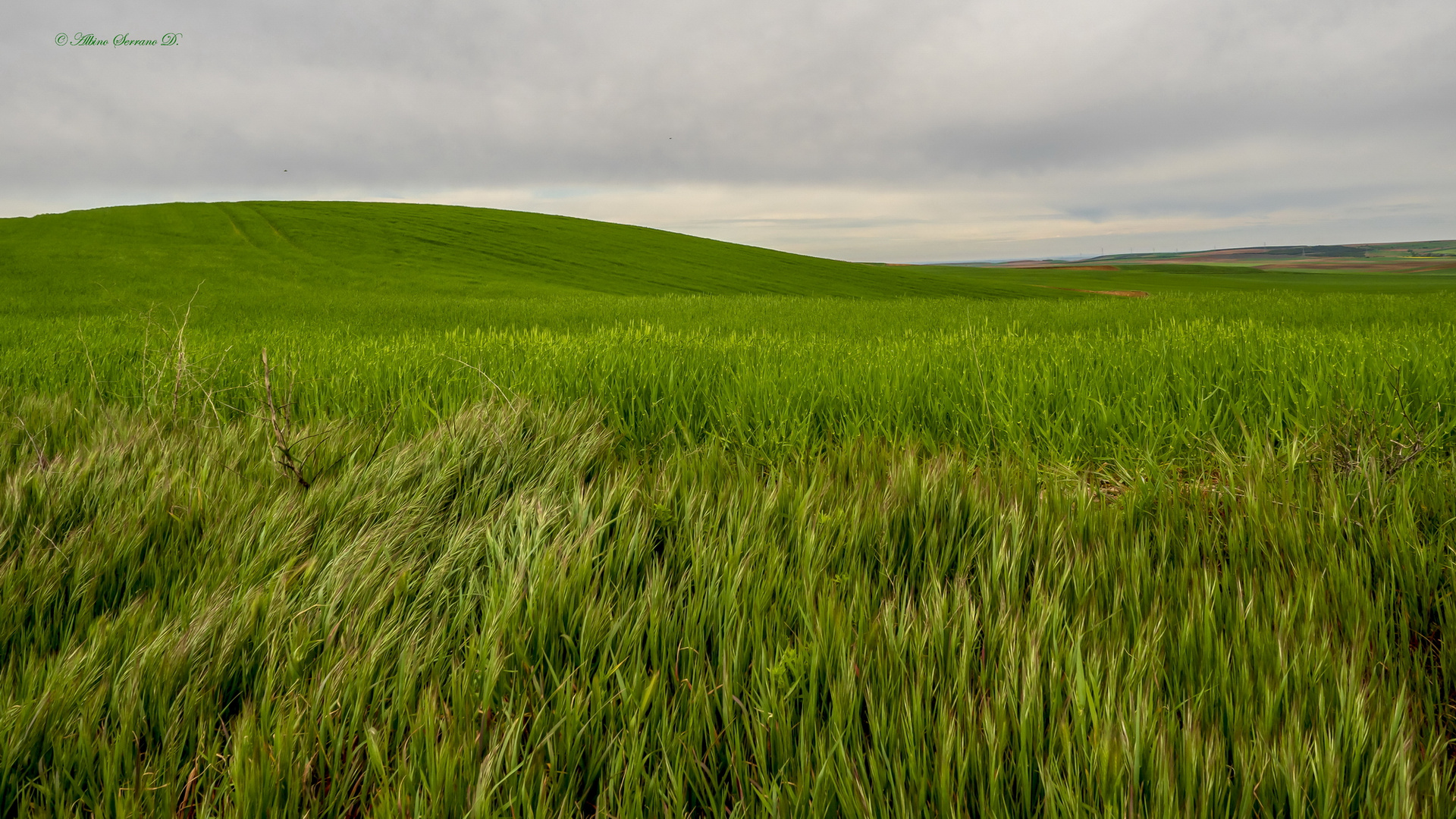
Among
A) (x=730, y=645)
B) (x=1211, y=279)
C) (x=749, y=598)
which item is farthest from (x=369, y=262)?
(x=1211, y=279)

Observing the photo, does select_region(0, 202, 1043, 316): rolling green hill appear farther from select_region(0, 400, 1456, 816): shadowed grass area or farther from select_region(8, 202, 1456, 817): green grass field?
select_region(0, 400, 1456, 816): shadowed grass area

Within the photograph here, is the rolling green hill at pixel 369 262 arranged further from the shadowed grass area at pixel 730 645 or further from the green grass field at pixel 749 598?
the shadowed grass area at pixel 730 645

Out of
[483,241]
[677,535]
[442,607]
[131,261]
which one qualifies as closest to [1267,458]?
[677,535]

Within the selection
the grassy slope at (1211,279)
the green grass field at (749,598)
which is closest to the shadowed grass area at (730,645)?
the green grass field at (749,598)

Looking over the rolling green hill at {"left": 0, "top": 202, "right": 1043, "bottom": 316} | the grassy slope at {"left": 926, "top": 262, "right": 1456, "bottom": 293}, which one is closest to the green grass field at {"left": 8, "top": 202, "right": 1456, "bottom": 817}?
the rolling green hill at {"left": 0, "top": 202, "right": 1043, "bottom": 316}

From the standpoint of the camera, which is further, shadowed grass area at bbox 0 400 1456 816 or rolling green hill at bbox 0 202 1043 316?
rolling green hill at bbox 0 202 1043 316

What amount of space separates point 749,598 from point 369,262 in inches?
1112

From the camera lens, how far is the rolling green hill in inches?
667

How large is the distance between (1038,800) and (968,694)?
0.52 feet

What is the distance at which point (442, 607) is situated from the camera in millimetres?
1461

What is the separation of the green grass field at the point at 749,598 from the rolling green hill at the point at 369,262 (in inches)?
510

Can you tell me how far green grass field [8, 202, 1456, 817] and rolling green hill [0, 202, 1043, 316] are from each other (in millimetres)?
12953

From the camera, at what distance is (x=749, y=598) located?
137cm

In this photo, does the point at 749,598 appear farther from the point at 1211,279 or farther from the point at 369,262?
the point at 1211,279
